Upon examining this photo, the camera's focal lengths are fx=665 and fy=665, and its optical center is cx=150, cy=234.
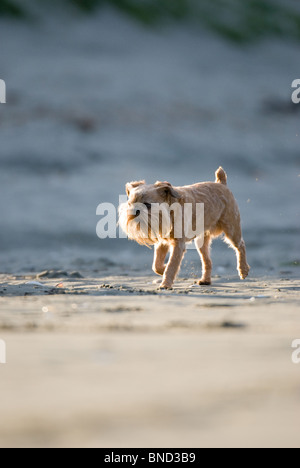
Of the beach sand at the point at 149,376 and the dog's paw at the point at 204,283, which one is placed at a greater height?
the dog's paw at the point at 204,283

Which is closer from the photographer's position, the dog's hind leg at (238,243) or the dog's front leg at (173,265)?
the dog's front leg at (173,265)

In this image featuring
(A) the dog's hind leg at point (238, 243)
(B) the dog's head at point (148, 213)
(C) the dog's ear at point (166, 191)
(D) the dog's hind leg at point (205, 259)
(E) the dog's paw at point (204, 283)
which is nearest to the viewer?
(B) the dog's head at point (148, 213)

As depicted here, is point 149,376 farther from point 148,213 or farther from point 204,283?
point 204,283

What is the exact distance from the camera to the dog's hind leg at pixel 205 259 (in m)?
7.08

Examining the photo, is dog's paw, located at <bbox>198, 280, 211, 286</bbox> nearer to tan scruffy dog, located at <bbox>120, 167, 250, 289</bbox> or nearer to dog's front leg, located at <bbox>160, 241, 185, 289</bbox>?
tan scruffy dog, located at <bbox>120, 167, 250, 289</bbox>

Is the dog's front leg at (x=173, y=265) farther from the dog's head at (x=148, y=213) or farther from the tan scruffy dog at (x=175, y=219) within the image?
the dog's head at (x=148, y=213)

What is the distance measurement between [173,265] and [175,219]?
1.51ft

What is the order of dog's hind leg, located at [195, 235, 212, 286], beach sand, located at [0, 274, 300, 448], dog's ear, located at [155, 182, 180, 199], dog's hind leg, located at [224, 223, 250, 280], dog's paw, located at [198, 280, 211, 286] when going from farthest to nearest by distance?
dog's hind leg, located at [224, 223, 250, 280], dog's hind leg, located at [195, 235, 212, 286], dog's paw, located at [198, 280, 211, 286], dog's ear, located at [155, 182, 180, 199], beach sand, located at [0, 274, 300, 448]

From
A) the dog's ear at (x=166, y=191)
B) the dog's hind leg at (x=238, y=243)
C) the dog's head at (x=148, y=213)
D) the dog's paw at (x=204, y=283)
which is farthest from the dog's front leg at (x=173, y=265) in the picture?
the dog's hind leg at (x=238, y=243)

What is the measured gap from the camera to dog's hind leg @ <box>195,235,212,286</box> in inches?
279

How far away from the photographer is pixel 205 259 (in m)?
7.22

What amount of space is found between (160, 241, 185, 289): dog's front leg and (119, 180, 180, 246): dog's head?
7.2 inches

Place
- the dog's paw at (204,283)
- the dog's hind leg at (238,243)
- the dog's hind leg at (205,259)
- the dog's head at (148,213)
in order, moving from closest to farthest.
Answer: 1. the dog's head at (148,213)
2. the dog's paw at (204,283)
3. the dog's hind leg at (205,259)
4. the dog's hind leg at (238,243)

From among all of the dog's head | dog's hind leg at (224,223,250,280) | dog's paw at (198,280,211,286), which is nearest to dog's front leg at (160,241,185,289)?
the dog's head
